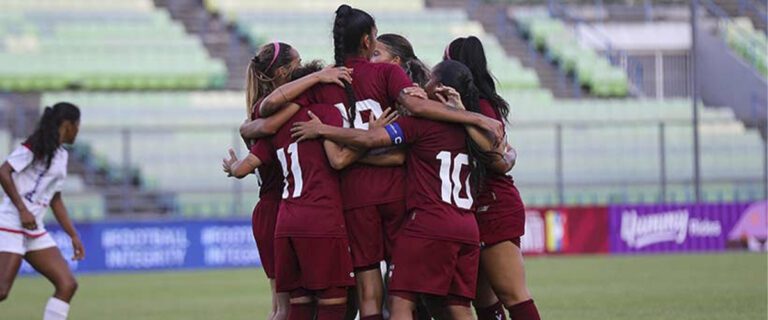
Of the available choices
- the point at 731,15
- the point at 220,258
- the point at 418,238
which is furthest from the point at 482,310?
the point at 731,15

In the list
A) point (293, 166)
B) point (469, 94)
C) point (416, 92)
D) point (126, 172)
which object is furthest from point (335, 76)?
point (126, 172)

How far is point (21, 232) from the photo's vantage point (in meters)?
12.2

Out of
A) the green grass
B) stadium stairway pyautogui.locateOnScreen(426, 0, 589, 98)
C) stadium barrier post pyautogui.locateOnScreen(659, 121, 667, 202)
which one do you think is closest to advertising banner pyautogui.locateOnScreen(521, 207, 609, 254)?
the green grass

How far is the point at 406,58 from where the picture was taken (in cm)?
965

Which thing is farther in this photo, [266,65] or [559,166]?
[559,166]

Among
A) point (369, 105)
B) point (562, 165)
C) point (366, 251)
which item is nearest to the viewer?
point (366, 251)

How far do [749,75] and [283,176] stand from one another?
1126 inches

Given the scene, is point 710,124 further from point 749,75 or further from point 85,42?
point 85,42

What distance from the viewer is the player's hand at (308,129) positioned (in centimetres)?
869

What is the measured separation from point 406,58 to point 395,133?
120 centimetres

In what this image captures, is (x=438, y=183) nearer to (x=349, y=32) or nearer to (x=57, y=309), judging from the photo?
(x=349, y=32)

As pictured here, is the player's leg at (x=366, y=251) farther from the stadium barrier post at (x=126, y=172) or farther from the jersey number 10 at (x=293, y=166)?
the stadium barrier post at (x=126, y=172)

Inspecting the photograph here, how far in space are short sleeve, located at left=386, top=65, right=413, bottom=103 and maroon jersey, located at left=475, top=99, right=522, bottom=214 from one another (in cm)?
70

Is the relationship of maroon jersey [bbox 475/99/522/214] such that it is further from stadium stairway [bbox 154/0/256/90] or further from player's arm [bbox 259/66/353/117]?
stadium stairway [bbox 154/0/256/90]
